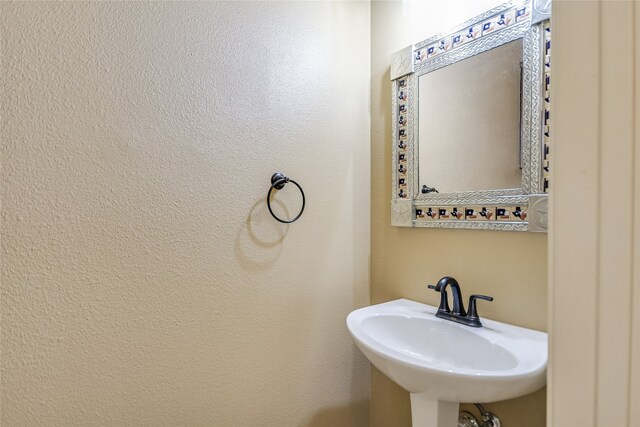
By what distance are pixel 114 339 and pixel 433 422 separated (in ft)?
2.96

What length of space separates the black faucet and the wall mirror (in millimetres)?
197

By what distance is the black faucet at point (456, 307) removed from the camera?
99 centimetres

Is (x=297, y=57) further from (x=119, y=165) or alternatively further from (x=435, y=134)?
(x=119, y=165)

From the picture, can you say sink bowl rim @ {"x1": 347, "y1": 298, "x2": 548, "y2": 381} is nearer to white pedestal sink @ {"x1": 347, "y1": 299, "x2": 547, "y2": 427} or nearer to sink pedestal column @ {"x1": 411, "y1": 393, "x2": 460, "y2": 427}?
white pedestal sink @ {"x1": 347, "y1": 299, "x2": 547, "y2": 427}

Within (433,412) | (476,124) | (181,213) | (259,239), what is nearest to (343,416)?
(433,412)

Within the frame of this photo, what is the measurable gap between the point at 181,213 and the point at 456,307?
0.90m

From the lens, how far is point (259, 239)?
1.14 m

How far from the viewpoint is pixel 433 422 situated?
0.90 meters

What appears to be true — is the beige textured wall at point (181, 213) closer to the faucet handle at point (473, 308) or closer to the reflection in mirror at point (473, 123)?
the reflection in mirror at point (473, 123)

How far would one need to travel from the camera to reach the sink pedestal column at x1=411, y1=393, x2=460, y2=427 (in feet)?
2.93

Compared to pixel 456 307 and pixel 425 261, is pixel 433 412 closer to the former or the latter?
pixel 456 307

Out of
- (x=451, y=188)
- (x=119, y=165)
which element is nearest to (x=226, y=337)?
(x=119, y=165)

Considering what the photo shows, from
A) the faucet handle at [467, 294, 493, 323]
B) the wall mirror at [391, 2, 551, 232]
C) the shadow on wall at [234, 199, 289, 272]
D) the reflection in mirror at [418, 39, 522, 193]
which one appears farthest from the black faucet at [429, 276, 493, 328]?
the shadow on wall at [234, 199, 289, 272]

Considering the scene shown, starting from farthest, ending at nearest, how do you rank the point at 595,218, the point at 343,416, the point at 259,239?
1. the point at 343,416
2. the point at 259,239
3. the point at 595,218
